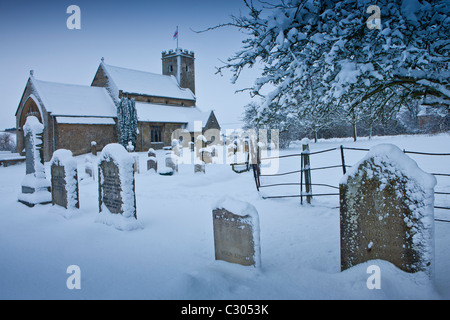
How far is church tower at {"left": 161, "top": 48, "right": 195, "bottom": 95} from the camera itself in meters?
37.2

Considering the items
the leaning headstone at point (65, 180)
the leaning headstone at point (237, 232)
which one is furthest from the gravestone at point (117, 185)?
the leaning headstone at point (237, 232)

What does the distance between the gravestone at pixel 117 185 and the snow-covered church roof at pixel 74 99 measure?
21485 mm

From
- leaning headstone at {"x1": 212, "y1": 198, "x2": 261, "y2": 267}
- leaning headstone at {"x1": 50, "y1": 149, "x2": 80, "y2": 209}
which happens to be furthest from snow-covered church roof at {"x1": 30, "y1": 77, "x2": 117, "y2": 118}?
leaning headstone at {"x1": 212, "y1": 198, "x2": 261, "y2": 267}

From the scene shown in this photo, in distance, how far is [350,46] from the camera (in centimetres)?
435

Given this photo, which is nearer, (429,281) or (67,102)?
(429,281)

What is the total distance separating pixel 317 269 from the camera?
11.2 ft

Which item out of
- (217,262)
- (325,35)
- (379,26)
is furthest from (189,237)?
(379,26)

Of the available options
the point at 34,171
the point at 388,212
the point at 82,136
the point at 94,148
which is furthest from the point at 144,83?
the point at 388,212

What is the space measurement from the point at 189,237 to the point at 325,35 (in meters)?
4.08

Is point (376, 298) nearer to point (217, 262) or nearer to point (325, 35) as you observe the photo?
point (217, 262)

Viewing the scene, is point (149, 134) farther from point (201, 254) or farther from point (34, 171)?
point (201, 254)

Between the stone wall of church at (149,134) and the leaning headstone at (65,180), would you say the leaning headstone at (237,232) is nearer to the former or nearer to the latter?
the leaning headstone at (65,180)

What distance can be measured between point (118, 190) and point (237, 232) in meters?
3.04

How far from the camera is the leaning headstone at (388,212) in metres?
2.65
